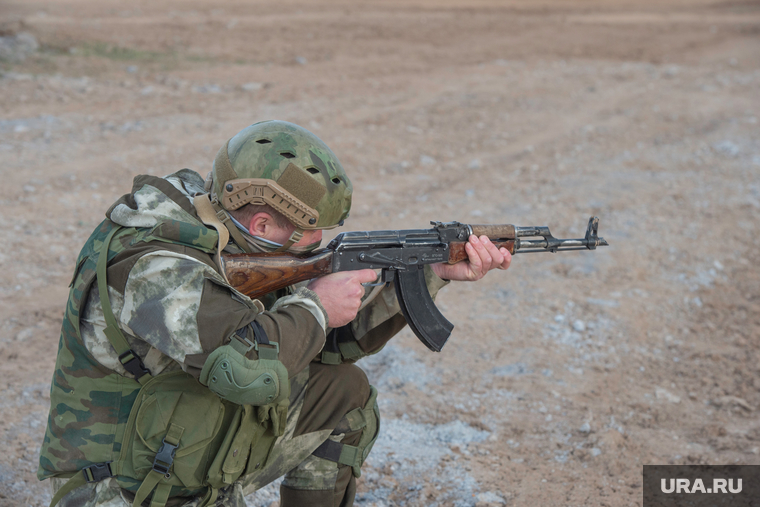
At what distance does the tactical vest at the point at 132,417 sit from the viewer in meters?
2.57

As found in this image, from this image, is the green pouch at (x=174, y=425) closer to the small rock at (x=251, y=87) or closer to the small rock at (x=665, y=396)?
the small rock at (x=665, y=396)

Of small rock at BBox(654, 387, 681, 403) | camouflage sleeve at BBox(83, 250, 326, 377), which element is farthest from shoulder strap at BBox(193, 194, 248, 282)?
small rock at BBox(654, 387, 681, 403)

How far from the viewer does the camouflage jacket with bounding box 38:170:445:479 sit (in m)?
2.40

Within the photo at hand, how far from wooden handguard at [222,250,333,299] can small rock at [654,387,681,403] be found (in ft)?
9.94

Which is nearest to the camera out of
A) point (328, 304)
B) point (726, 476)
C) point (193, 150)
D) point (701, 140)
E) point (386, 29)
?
point (328, 304)

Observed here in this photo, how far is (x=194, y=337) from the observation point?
239 centimetres

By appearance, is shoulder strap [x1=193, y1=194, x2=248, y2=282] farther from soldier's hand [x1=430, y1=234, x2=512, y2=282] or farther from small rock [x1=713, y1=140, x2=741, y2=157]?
small rock [x1=713, y1=140, x2=741, y2=157]

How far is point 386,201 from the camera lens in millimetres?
8094

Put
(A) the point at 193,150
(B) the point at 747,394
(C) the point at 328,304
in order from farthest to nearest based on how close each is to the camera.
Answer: (A) the point at 193,150 < (B) the point at 747,394 < (C) the point at 328,304

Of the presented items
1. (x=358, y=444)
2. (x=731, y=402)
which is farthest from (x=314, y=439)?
(x=731, y=402)

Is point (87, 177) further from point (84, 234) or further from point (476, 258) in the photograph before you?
point (476, 258)

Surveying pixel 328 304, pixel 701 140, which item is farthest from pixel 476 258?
pixel 701 140

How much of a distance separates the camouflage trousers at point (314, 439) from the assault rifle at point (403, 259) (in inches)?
16.7

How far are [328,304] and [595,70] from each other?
13.7 metres
